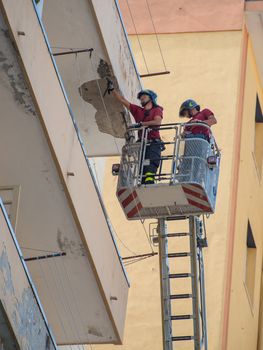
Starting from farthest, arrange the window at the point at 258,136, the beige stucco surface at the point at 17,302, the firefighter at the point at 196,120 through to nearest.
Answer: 1. the window at the point at 258,136
2. the firefighter at the point at 196,120
3. the beige stucco surface at the point at 17,302

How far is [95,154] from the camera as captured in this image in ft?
75.9

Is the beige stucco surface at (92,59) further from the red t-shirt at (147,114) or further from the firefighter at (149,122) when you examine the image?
the red t-shirt at (147,114)

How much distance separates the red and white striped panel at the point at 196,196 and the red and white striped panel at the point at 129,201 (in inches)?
27.7

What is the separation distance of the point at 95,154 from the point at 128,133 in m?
3.11

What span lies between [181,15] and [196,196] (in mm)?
10350

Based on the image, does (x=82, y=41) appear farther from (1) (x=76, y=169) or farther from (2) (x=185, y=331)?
(2) (x=185, y=331)

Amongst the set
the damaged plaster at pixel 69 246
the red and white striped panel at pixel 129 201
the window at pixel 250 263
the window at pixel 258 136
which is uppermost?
the window at pixel 258 136

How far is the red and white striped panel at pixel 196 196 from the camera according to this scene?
63.5 ft

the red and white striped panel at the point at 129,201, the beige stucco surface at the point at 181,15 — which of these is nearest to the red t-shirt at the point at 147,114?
the red and white striped panel at the point at 129,201

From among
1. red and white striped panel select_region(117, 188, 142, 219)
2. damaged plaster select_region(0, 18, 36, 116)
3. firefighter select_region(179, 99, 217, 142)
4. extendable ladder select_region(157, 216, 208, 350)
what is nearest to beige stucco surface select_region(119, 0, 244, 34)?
firefighter select_region(179, 99, 217, 142)

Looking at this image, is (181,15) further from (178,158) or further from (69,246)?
(69,246)

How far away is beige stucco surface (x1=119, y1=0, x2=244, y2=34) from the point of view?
2889cm

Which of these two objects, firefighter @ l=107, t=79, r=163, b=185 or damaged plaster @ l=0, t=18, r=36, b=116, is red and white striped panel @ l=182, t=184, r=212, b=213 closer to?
firefighter @ l=107, t=79, r=163, b=185

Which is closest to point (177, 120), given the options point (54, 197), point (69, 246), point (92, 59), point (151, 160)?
point (92, 59)
